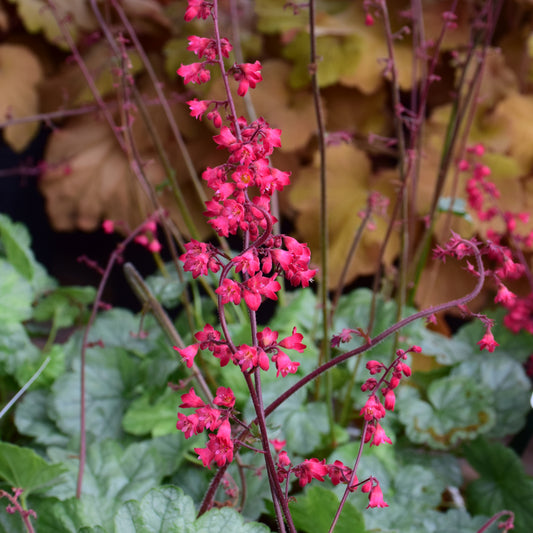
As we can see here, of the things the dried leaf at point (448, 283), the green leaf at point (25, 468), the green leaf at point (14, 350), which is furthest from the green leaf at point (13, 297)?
the dried leaf at point (448, 283)

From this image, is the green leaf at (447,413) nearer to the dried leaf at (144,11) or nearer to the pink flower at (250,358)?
the pink flower at (250,358)

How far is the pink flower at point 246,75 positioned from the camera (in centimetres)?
33

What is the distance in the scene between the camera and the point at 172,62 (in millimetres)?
1348

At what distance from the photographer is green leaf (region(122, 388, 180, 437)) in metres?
0.77

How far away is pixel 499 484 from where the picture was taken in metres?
0.85

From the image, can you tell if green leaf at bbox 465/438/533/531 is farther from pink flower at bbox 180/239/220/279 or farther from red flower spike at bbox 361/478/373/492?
pink flower at bbox 180/239/220/279

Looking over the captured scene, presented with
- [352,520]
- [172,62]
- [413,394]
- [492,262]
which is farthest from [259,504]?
[172,62]

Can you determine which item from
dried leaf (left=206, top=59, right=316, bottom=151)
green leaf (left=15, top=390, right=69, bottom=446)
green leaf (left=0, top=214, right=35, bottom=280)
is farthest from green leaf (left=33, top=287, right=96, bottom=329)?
dried leaf (left=206, top=59, right=316, bottom=151)

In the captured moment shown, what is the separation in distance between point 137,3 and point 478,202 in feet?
3.31

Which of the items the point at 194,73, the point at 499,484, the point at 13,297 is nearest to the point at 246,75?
the point at 194,73

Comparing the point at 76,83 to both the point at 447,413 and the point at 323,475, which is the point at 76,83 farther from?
the point at 323,475

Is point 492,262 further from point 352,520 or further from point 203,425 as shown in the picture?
point 203,425

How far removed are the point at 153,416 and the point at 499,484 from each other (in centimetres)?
51

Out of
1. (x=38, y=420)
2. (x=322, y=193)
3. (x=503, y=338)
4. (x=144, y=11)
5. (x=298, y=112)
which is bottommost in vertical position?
(x=38, y=420)
